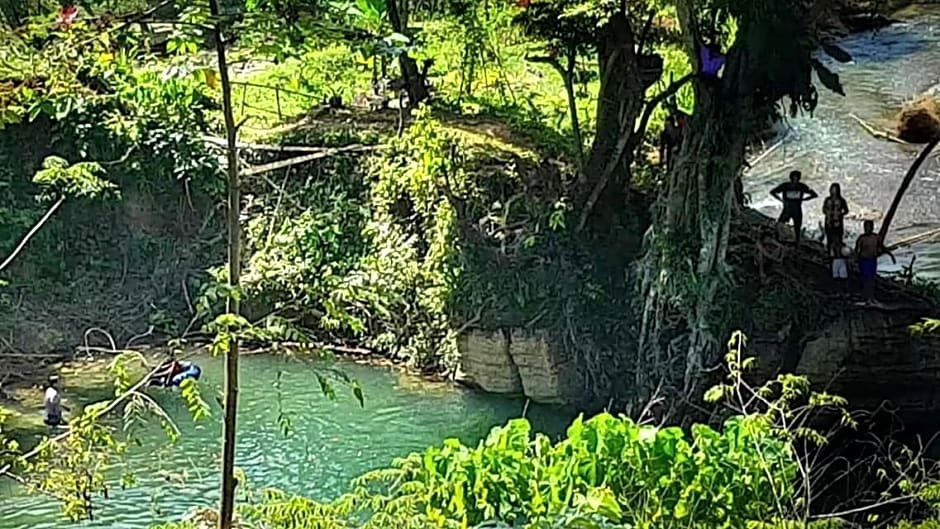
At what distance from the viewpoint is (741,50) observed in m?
10.3

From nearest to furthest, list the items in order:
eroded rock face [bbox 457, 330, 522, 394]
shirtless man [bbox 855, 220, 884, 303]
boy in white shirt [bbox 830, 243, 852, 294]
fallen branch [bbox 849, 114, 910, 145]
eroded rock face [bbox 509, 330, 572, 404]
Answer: shirtless man [bbox 855, 220, 884, 303], boy in white shirt [bbox 830, 243, 852, 294], eroded rock face [bbox 509, 330, 572, 404], eroded rock face [bbox 457, 330, 522, 394], fallen branch [bbox 849, 114, 910, 145]

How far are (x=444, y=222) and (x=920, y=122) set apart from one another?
7128 millimetres

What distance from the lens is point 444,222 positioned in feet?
42.6

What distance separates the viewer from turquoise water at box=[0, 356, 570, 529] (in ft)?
31.3

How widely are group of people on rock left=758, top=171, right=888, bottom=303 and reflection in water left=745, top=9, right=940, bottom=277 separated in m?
1.44

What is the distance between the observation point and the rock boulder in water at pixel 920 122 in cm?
1623

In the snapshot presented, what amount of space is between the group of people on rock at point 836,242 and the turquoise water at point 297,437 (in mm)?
2529

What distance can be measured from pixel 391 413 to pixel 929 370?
16.3 feet

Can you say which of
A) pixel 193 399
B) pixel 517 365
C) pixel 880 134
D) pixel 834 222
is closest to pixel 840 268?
pixel 834 222

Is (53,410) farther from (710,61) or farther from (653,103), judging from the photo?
(710,61)

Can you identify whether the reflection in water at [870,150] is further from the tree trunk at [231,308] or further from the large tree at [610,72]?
the tree trunk at [231,308]

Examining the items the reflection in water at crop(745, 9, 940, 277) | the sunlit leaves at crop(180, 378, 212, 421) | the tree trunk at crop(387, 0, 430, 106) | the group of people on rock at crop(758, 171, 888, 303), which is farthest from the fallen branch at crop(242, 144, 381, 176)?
the tree trunk at crop(387, 0, 430, 106)

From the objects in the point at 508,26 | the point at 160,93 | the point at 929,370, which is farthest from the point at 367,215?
the point at 160,93

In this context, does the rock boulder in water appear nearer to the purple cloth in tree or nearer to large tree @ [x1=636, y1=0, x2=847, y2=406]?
large tree @ [x1=636, y1=0, x2=847, y2=406]
